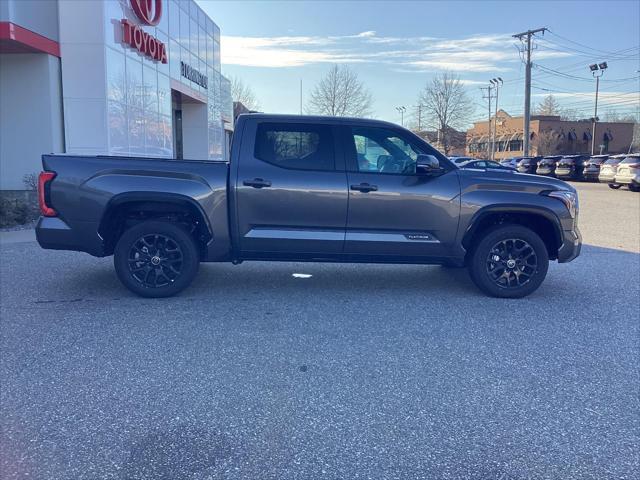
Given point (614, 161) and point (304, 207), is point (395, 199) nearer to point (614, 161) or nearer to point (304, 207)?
point (304, 207)

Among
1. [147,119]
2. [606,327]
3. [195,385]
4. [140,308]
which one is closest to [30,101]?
[147,119]

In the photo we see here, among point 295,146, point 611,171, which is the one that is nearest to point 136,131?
point 295,146

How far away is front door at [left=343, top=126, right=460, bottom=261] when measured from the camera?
235 inches

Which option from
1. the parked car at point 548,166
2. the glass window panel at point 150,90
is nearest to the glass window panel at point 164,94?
the glass window panel at point 150,90

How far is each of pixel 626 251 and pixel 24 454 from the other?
9.93 meters

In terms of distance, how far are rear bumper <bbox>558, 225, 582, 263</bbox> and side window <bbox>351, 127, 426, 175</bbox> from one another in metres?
1.94

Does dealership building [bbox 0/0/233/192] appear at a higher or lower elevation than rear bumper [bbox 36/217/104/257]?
higher

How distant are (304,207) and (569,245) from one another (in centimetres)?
311

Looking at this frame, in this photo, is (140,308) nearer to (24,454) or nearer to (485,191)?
(24,454)

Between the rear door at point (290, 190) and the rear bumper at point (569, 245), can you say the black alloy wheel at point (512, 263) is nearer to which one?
the rear bumper at point (569, 245)

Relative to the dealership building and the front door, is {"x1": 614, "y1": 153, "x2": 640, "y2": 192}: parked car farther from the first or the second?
the front door

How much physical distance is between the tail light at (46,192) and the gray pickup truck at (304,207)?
0.4 inches

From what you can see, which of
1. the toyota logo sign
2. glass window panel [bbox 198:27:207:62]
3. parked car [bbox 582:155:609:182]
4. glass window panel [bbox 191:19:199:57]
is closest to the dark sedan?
parked car [bbox 582:155:609:182]

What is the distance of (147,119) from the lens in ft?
59.9
